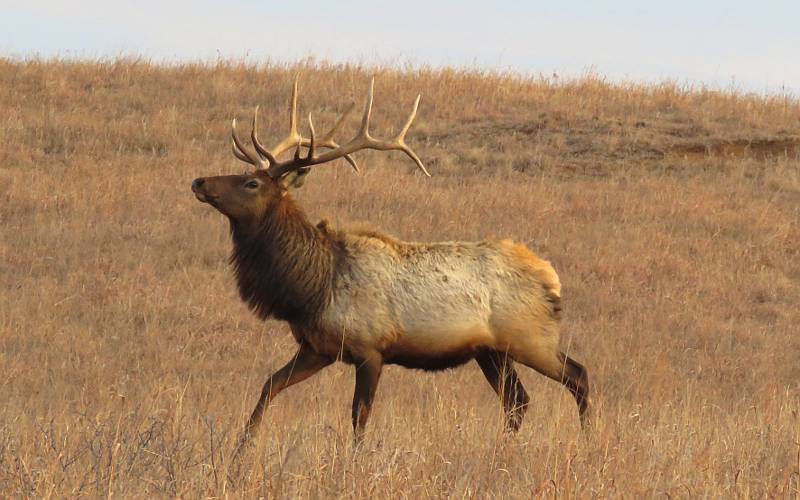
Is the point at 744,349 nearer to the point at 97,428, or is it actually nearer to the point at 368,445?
the point at 368,445

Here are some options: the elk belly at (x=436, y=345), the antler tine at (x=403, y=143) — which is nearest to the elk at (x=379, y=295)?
the elk belly at (x=436, y=345)

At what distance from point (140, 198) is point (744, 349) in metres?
6.97

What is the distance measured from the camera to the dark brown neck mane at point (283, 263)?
7.52 m

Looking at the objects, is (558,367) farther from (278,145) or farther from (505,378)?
(278,145)

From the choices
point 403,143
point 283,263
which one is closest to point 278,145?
point 403,143

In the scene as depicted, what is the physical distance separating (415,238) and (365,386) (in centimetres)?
598

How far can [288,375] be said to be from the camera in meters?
7.13

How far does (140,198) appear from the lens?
14.0 m

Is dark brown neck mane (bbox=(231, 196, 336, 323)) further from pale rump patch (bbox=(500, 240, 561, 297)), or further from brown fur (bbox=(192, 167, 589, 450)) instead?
pale rump patch (bbox=(500, 240, 561, 297))

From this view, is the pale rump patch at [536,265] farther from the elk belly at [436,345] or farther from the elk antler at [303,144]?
the elk antler at [303,144]

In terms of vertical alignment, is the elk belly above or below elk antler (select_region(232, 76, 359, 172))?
below

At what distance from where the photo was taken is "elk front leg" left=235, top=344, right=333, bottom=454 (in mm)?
6984

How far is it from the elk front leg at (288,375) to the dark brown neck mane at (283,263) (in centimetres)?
26

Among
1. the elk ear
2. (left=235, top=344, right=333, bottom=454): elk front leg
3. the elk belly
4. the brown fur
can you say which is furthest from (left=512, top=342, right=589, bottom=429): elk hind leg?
the elk ear
